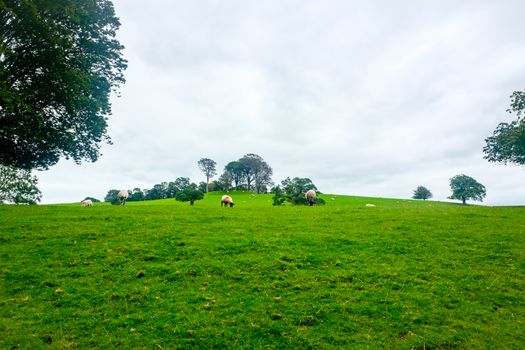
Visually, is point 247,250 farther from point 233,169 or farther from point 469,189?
point 233,169

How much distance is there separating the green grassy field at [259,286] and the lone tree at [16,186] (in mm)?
44844

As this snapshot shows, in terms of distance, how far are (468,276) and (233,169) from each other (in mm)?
128011

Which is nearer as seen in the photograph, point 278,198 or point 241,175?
point 278,198

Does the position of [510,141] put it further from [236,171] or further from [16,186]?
[236,171]

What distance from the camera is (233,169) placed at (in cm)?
13688

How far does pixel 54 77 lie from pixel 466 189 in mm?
94338

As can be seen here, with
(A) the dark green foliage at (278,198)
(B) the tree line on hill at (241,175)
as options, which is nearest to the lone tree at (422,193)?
(B) the tree line on hill at (241,175)

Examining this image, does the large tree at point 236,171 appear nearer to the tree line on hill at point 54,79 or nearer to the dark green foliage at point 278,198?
the dark green foliage at point 278,198

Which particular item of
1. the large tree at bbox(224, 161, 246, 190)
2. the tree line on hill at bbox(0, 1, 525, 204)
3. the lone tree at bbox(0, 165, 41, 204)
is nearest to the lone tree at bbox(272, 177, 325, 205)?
the tree line on hill at bbox(0, 1, 525, 204)

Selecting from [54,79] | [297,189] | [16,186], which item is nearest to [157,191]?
[16,186]

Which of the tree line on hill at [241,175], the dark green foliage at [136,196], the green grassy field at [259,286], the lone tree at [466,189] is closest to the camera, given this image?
the green grassy field at [259,286]

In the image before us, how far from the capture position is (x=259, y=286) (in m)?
9.44

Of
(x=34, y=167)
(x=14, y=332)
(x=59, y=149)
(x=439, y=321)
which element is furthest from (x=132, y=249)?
(x=34, y=167)

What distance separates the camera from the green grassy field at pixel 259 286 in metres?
7.06
